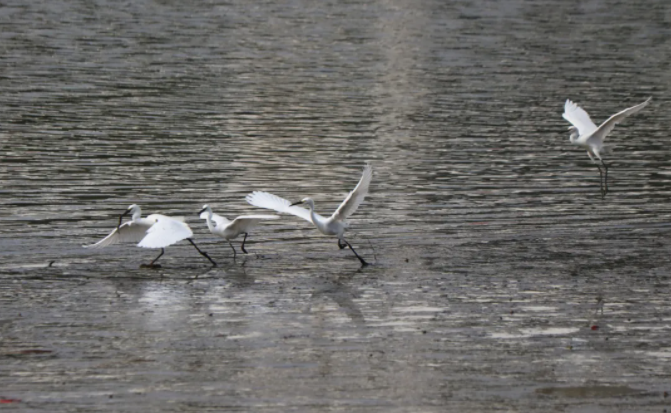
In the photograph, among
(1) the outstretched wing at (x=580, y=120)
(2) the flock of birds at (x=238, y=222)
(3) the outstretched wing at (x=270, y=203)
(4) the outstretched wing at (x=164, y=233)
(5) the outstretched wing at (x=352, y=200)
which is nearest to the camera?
(4) the outstretched wing at (x=164, y=233)

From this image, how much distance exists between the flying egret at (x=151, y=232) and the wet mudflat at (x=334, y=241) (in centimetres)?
31

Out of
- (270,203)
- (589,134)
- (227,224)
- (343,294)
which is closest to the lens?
(343,294)

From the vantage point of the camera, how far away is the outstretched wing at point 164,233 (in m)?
15.1

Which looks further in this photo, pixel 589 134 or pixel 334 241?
pixel 589 134

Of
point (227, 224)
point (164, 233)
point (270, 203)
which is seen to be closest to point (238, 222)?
point (227, 224)

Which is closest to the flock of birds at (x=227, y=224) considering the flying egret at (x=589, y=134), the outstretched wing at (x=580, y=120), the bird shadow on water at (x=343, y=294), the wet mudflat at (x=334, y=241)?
the wet mudflat at (x=334, y=241)

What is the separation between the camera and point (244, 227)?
16484 mm

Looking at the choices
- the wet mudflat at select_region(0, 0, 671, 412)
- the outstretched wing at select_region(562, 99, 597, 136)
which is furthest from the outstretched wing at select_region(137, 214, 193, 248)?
the outstretched wing at select_region(562, 99, 597, 136)

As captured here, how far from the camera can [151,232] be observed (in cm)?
1538

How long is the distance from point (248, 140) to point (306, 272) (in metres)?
11.2

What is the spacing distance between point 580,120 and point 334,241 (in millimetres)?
6410

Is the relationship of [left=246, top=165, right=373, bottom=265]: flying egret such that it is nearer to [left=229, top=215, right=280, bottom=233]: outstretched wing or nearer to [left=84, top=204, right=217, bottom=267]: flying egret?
[left=229, top=215, right=280, bottom=233]: outstretched wing

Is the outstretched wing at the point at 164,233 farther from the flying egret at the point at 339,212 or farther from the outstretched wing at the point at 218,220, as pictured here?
the flying egret at the point at 339,212

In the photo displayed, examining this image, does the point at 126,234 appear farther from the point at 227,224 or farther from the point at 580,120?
the point at 580,120
